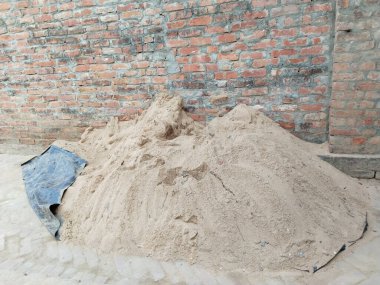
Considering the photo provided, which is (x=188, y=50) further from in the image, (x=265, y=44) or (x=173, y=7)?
(x=265, y=44)

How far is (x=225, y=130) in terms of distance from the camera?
3453mm

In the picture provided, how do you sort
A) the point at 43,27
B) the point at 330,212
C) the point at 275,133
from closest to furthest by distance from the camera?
the point at 330,212 → the point at 275,133 → the point at 43,27

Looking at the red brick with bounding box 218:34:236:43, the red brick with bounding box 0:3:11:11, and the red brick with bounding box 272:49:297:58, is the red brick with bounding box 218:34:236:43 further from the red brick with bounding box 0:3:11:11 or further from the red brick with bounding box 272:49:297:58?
the red brick with bounding box 0:3:11:11

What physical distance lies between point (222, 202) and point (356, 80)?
65.2 inches

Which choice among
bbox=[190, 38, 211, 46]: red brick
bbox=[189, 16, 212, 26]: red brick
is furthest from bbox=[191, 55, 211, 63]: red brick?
bbox=[189, 16, 212, 26]: red brick

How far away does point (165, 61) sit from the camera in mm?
3836

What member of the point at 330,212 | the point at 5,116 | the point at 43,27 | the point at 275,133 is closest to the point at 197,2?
the point at 275,133

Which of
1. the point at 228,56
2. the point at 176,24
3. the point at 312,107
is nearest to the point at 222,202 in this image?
the point at 312,107

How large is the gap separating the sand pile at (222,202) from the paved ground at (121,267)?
8cm

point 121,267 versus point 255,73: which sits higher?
point 255,73

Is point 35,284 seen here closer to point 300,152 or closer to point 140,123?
point 140,123

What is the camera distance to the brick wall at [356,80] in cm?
289

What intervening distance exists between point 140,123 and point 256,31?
63.0 inches

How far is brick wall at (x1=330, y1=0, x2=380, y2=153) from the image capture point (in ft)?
9.50
